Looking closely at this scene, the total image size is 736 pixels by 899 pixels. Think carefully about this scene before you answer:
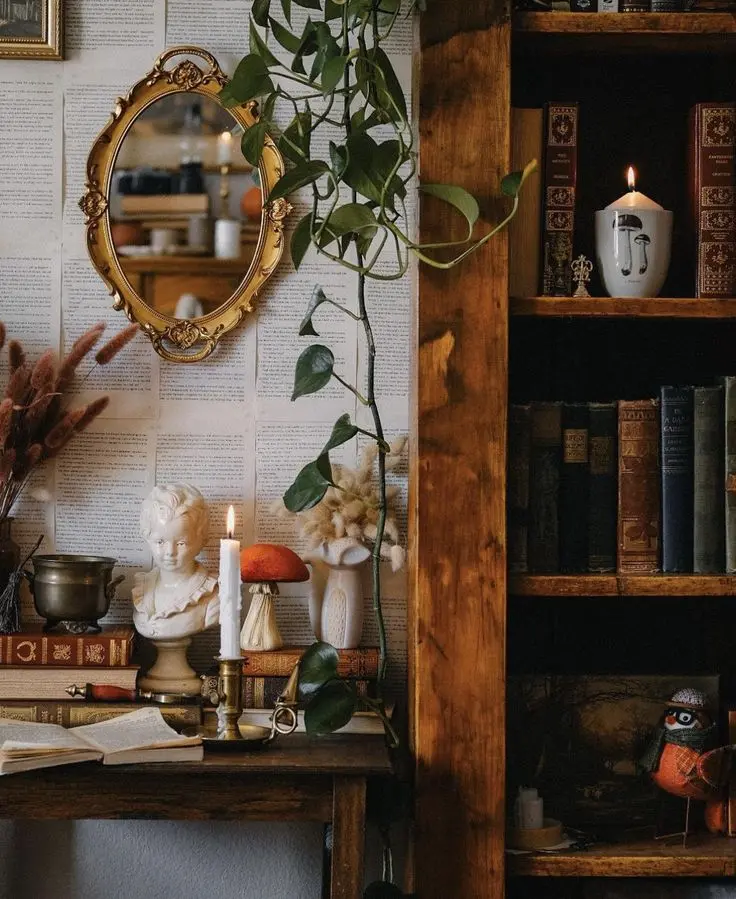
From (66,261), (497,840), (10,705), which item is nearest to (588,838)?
(497,840)

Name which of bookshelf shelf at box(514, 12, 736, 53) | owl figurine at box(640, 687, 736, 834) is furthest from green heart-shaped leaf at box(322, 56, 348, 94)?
owl figurine at box(640, 687, 736, 834)

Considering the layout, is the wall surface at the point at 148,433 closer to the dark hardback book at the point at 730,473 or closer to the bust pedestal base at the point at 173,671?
the bust pedestal base at the point at 173,671

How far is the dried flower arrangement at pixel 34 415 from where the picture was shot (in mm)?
1677

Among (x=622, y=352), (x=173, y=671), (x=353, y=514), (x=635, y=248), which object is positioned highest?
(x=635, y=248)

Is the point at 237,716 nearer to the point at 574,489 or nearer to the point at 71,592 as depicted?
the point at 71,592

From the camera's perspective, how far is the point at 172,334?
1.83 meters

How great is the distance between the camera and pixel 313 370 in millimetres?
1548

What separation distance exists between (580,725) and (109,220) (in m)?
1.17

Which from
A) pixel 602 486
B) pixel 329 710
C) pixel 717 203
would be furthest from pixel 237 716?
pixel 717 203

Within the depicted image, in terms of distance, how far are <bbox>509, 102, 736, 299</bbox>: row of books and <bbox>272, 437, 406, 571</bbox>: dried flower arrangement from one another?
0.40 metres

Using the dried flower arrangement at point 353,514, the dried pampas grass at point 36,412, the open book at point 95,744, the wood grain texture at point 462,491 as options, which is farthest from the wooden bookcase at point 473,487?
the dried pampas grass at point 36,412

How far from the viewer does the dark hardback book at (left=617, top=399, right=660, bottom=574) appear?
156 cm

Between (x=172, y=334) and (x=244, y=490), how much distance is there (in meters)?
0.30

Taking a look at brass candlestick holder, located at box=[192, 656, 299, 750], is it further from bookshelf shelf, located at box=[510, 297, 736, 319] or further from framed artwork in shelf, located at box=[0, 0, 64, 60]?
framed artwork in shelf, located at box=[0, 0, 64, 60]
